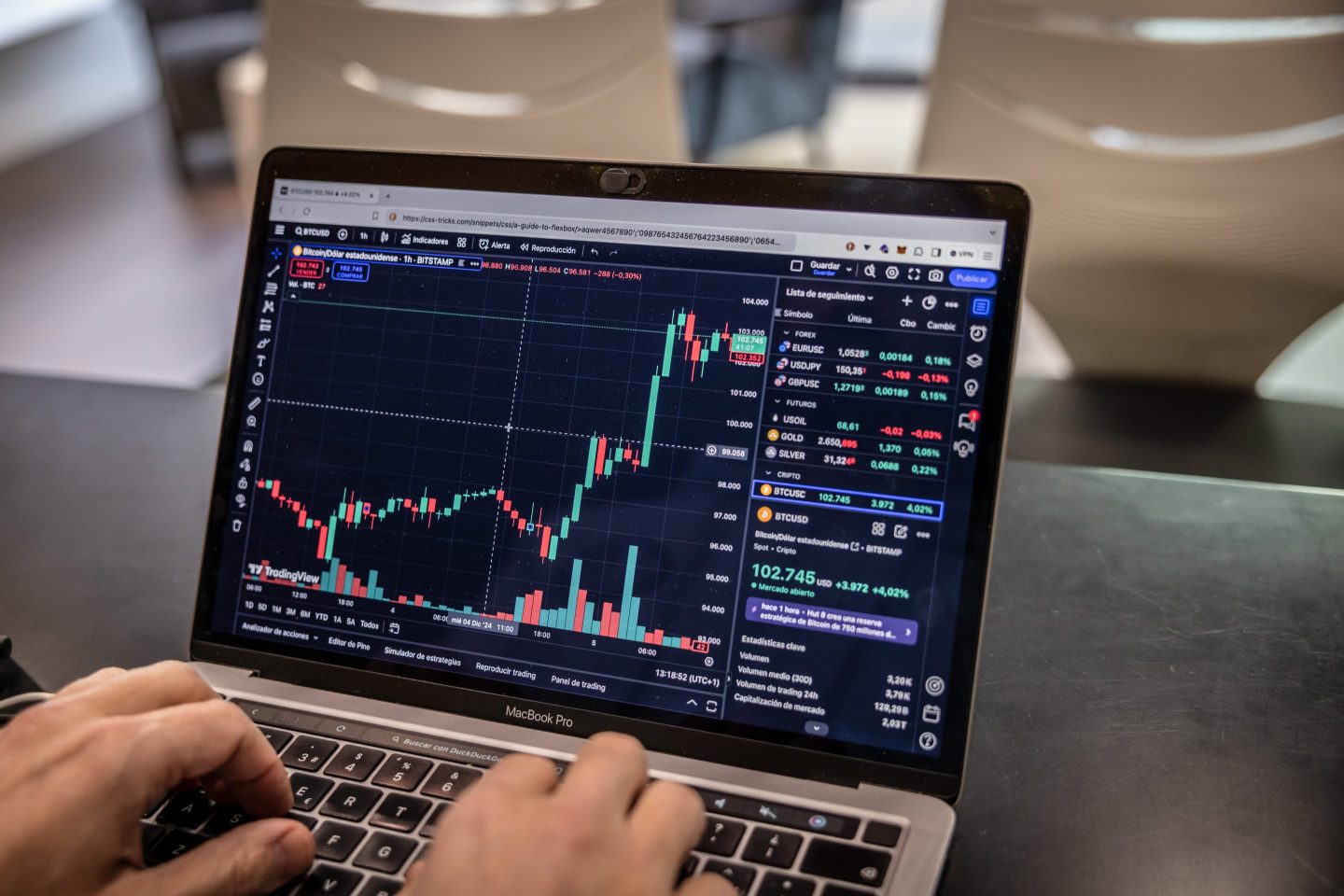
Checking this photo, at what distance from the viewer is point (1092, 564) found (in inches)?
31.5

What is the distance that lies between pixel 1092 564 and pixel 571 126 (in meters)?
0.65

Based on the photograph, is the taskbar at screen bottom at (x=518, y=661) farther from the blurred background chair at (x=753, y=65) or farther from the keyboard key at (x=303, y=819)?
the blurred background chair at (x=753, y=65)

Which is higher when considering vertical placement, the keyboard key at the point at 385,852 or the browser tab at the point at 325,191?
the browser tab at the point at 325,191

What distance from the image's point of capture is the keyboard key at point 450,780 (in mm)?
605

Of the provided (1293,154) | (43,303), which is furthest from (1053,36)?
(43,303)

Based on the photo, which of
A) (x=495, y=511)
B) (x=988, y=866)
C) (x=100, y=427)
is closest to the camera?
(x=988, y=866)

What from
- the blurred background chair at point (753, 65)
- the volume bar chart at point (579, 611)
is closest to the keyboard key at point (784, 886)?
the volume bar chart at point (579, 611)

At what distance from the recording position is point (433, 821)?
1.92ft

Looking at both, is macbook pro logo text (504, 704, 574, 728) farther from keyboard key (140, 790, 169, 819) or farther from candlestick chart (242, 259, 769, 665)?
keyboard key (140, 790, 169, 819)

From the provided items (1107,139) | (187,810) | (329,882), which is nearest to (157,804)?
(187,810)

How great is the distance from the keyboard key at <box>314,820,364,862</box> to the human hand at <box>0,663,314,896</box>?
0.01 meters

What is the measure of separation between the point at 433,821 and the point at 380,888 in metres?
0.04

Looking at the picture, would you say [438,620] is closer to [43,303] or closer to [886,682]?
[886,682]

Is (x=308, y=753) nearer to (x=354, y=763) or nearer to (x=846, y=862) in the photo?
(x=354, y=763)
